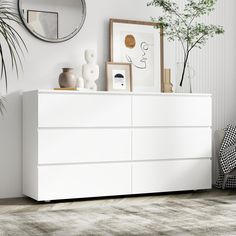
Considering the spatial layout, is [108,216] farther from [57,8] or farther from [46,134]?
[57,8]

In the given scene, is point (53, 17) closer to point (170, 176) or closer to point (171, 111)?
point (171, 111)

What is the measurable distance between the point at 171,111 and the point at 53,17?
1.29 metres

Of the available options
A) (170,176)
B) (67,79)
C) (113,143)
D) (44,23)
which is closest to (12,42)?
(44,23)

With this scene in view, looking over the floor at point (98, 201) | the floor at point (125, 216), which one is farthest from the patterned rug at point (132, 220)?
the floor at point (98, 201)

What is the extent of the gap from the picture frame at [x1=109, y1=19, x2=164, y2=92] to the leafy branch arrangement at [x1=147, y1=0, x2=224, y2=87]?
0.12 metres

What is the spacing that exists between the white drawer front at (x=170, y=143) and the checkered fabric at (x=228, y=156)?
7.0 inches

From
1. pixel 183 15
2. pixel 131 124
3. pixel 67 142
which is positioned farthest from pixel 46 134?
pixel 183 15

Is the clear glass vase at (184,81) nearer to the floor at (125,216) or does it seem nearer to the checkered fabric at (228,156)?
the checkered fabric at (228,156)

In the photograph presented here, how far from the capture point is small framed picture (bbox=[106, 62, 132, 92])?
4.69 meters

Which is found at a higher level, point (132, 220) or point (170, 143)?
point (170, 143)

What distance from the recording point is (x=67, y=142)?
4137 millimetres

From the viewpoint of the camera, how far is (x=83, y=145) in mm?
4195

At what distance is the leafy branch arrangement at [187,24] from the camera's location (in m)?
4.82

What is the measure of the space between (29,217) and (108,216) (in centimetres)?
52
